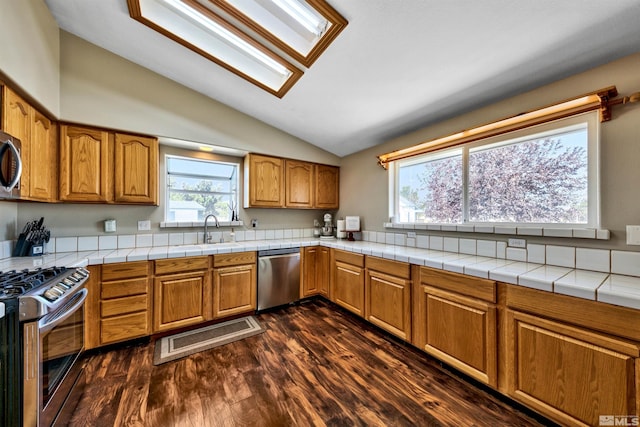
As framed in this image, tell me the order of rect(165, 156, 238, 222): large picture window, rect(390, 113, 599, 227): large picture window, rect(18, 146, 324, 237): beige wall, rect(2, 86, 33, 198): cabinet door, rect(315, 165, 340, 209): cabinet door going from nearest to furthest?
rect(2, 86, 33, 198): cabinet door < rect(390, 113, 599, 227): large picture window < rect(18, 146, 324, 237): beige wall < rect(165, 156, 238, 222): large picture window < rect(315, 165, 340, 209): cabinet door

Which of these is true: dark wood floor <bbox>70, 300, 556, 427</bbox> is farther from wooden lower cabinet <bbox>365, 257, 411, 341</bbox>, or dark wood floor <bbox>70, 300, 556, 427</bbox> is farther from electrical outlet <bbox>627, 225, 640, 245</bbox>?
electrical outlet <bbox>627, 225, 640, 245</bbox>

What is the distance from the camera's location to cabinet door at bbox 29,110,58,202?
1.86m

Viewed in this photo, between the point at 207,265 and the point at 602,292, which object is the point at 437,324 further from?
the point at 207,265

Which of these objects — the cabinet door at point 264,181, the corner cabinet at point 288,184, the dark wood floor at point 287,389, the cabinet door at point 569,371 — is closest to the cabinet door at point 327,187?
the corner cabinet at point 288,184

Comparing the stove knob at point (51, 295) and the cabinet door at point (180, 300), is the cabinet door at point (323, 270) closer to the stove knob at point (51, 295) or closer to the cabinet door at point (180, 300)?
the cabinet door at point (180, 300)

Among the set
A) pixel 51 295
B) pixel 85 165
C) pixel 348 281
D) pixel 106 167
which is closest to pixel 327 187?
pixel 348 281

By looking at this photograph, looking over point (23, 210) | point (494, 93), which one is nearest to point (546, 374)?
point (494, 93)

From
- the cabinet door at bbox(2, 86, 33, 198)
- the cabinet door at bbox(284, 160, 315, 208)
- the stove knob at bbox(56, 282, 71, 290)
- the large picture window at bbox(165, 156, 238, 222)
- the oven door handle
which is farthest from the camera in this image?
the cabinet door at bbox(284, 160, 315, 208)

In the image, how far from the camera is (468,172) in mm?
2328

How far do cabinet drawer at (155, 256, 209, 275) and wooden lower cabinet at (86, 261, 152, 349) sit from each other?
0.11m

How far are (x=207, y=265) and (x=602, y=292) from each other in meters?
2.96

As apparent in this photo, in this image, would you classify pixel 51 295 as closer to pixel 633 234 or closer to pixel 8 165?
pixel 8 165

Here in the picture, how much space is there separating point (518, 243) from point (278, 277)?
2.47 metres
